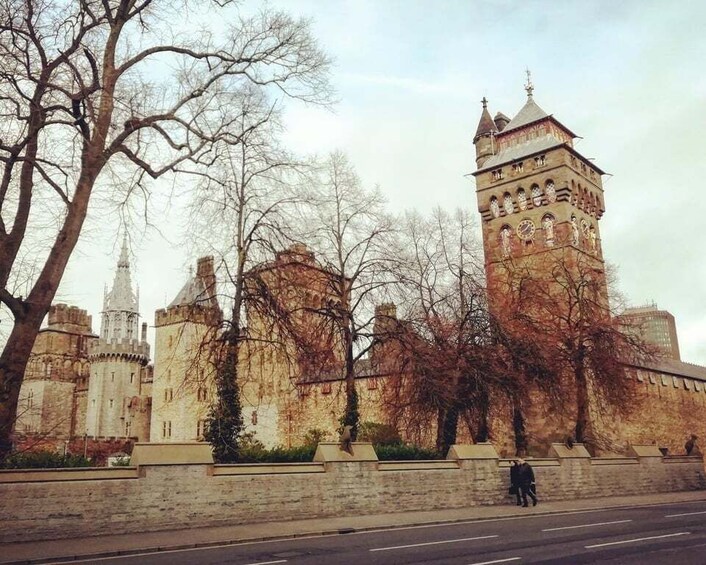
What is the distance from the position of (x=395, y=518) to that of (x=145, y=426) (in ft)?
190

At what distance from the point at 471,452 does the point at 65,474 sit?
12.8 meters

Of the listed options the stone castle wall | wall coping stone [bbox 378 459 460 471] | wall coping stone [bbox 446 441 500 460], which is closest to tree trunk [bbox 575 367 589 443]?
wall coping stone [bbox 446 441 500 460]

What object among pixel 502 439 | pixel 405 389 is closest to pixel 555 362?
pixel 405 389

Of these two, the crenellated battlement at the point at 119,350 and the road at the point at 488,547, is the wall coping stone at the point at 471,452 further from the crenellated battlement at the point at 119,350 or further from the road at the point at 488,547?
the crenellated battlement at the point at 119,350

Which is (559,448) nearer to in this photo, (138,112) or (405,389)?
(405,389)

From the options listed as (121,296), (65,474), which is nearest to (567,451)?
(65,474)

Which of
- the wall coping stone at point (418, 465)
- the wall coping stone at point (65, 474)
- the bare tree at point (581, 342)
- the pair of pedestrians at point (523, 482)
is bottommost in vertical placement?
the pair of pedestrians at point (523, 482)

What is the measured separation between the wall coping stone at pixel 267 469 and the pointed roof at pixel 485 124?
41.6m

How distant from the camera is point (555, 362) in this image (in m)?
27.4

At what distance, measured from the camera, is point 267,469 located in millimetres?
16109

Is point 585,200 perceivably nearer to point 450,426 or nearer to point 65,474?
point 450,426

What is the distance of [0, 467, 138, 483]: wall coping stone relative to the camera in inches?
490

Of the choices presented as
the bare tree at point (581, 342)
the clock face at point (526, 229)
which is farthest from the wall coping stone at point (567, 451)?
the clock face at point (526, 229)

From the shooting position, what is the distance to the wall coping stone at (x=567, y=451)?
79.9 ft
